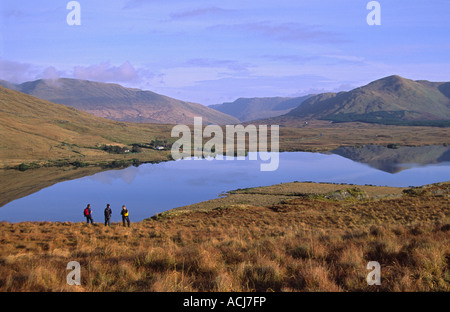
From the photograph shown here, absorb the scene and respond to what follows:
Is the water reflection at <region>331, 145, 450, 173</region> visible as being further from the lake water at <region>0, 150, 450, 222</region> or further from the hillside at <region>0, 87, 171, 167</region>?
the hillside at <region>0, 87, 171, 167</region>

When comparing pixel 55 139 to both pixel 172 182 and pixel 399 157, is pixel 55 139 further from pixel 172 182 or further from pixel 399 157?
pixel 399 157

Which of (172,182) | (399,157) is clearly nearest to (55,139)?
(172,182)

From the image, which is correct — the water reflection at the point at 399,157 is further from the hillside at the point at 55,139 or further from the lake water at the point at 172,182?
the hillside at the point at 55,139

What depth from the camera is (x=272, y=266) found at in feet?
23.6

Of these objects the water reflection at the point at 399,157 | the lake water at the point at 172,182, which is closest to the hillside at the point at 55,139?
the lake water at the point at 172,182

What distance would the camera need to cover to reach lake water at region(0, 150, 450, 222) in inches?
1679

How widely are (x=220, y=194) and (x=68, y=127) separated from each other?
92439mm

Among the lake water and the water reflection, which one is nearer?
the lake water

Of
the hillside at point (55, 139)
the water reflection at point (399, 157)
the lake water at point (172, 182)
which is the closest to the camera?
the lake water at point (172, 182)

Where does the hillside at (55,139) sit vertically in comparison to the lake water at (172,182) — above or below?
above

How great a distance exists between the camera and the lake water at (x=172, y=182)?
140 feet

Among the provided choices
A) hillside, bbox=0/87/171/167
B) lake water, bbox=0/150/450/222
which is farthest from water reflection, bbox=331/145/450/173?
hillside, bbox=0/87/171/167
